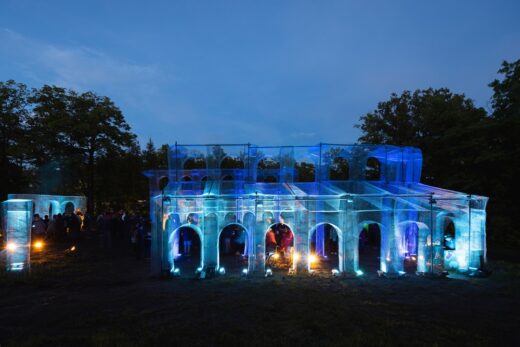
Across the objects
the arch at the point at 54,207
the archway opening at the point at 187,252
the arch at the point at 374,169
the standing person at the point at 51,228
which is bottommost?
the archway opening at the point at 187,252

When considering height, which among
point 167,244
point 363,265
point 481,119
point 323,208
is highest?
point 481,119

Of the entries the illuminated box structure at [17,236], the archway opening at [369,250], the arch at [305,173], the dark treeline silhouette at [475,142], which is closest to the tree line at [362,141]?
the dark treeline silhouette at [475,142]

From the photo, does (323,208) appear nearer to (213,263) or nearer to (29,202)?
(213,263)

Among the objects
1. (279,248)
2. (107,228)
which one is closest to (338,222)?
(279,248)

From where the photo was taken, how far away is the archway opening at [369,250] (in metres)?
13.5

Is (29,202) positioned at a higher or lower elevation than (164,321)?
higher

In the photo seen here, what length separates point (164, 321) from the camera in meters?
7.31

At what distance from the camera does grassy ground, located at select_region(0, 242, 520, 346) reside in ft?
21.0

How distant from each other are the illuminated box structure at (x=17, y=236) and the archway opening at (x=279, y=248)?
29.9ft

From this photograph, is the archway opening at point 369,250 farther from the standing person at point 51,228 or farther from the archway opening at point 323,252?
the standing person at point 51,228

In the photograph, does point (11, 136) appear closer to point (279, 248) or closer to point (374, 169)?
point (279, 248)

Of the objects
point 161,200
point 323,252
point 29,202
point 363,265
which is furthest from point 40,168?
point 363,265

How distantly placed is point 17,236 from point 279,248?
1041cm

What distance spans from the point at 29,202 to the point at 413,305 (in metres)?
13.4
